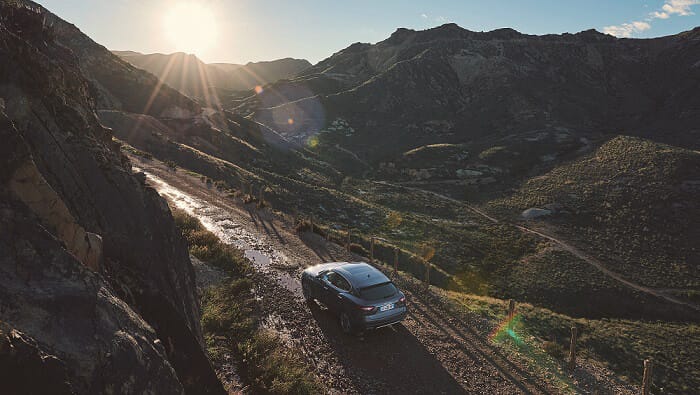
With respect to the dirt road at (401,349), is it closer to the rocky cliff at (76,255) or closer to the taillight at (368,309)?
the taillight at (368,309)

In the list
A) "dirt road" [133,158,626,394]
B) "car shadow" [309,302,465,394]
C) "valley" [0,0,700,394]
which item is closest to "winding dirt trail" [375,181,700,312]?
"valley" [0,0,700,394]

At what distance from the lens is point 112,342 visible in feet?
15.0

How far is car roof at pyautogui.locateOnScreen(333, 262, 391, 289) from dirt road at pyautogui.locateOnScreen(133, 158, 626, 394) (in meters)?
1.71

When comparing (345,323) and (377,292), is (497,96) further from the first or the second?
(345,323)

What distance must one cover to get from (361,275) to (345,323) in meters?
1.61

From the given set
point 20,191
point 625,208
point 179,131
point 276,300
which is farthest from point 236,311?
point 625,208

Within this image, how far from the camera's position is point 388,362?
36.0ft

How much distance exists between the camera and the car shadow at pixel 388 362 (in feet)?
33.2

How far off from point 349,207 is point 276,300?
32.0 m

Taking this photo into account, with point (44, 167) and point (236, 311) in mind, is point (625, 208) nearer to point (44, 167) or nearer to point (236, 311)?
point (236, 311)

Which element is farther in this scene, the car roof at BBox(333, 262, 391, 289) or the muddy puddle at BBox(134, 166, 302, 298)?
the muddy puddle at BBox(134, 166, 302, 298)

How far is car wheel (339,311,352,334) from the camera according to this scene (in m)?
11.9

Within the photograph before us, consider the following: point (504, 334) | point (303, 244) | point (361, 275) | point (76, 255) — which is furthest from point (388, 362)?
point (303, 244)

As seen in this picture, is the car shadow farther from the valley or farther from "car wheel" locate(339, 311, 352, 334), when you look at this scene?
"car wheel" locate(339, 311, 352, 334)
